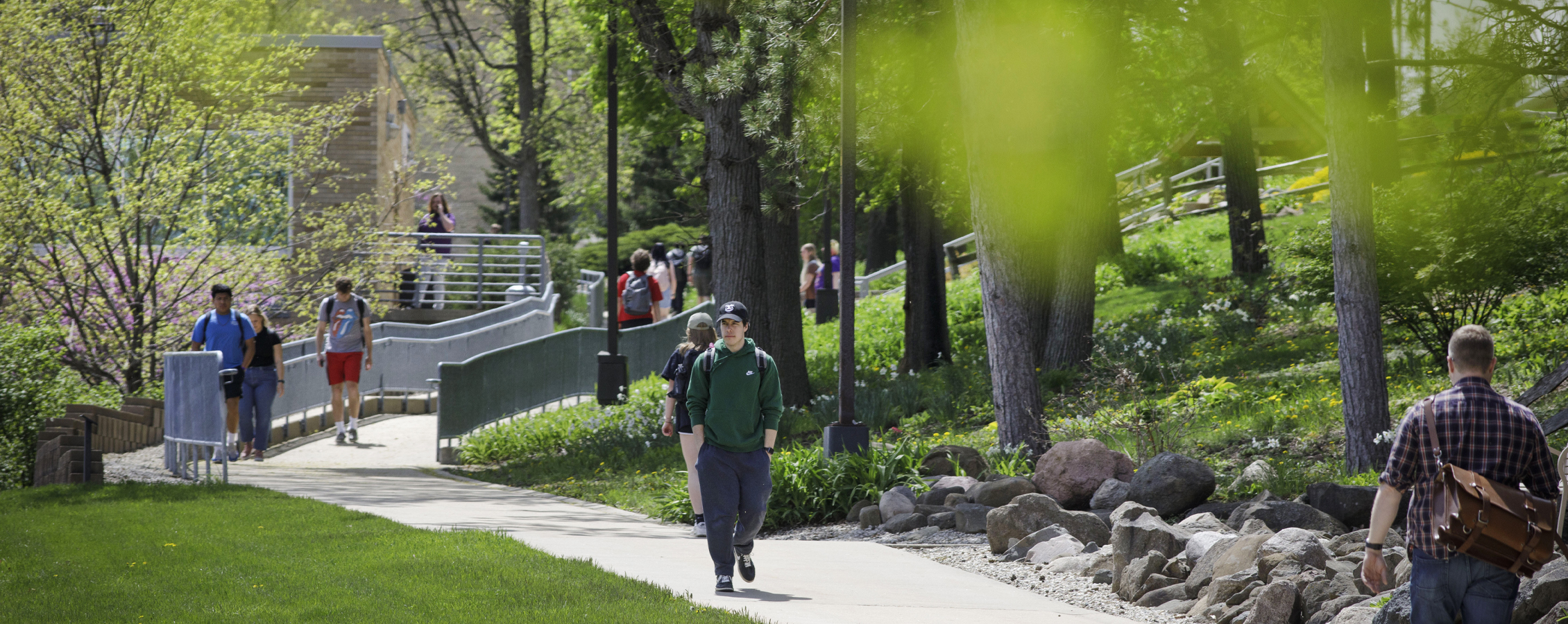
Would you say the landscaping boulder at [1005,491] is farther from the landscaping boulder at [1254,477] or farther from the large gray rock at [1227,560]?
the large gray rock at [1227,560]

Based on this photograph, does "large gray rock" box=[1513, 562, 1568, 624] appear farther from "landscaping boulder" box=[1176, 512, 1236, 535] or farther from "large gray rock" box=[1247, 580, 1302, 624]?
"landscaping boulder" box=[1176, 512, 1236, 535]

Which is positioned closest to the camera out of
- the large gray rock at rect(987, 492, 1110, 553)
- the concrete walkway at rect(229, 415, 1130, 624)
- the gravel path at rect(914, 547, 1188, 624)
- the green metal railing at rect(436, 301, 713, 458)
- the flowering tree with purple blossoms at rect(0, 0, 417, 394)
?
the concrete walkway at rect(229, 415, 1130, 624)

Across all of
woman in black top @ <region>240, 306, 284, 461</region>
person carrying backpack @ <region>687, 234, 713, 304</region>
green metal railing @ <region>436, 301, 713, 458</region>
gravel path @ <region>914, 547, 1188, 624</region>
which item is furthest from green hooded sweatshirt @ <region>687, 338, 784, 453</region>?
person carrying backpack @ <region>687, 234, 713, 304</region>

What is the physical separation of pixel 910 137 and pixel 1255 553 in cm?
991

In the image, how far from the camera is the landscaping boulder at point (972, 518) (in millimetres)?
8703

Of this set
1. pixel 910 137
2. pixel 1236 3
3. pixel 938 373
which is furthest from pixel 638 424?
pixel 1236 3

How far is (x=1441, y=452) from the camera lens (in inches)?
161

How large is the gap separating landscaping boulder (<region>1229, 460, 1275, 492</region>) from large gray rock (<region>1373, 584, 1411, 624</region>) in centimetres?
354

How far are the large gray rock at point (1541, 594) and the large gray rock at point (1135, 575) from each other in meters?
1.94

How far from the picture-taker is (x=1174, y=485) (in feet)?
26.9

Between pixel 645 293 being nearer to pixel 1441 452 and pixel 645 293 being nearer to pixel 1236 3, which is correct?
pixel 1236 3

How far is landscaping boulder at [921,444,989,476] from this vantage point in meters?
10.1

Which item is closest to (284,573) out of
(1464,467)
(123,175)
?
(1464,467)

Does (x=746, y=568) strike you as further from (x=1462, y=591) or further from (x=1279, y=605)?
(x=1462, y=591)
